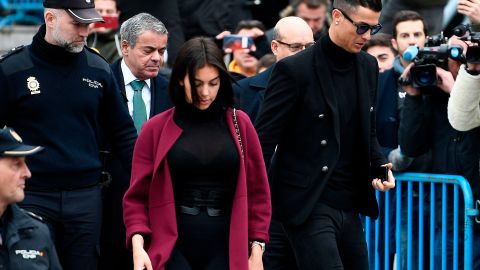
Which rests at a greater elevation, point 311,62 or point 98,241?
point 311,62

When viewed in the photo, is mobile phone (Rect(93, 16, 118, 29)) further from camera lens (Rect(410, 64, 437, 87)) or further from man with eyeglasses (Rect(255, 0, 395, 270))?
man with eyeglasses (Rect(255, 0, 395, 270))

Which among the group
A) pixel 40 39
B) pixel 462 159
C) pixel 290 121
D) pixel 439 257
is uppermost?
pixel 40 39

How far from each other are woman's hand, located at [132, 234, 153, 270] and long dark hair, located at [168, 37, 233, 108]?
0.74m

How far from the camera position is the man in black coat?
7.62 metres

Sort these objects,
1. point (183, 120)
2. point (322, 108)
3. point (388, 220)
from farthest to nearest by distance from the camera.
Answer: point (388, 220)
point (322, 108)
point (183, 120)

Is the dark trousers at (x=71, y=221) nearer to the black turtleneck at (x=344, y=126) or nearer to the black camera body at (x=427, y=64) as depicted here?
the black turtleneck at (x=344, y=126)

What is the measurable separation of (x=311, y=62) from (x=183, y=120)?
3.55ft

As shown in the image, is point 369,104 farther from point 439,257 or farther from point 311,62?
point 439,257

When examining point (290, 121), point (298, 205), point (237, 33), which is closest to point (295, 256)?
point (298, 205)

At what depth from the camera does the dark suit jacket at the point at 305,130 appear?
22.2ft

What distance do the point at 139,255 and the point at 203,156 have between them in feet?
2.00

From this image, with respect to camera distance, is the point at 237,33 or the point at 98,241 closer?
the point at 98,241

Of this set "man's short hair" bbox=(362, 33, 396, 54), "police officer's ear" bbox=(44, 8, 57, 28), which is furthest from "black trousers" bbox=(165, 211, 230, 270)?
"man's short hair" bbox=(362, 33, 396, 54)

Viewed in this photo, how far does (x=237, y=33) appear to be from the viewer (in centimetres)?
1123
